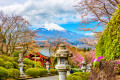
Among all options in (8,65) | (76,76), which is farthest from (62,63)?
(8,65)

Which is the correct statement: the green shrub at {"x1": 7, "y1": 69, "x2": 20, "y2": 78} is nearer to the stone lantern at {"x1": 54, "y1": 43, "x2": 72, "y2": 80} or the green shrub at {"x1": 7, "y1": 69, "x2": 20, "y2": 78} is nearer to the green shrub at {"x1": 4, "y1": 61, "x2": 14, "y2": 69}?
the green shrub at {"x1": 4, "y1": 61, "x2": 14, "y2": 69}

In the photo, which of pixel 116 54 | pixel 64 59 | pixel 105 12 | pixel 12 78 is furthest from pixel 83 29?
pixel 116 54

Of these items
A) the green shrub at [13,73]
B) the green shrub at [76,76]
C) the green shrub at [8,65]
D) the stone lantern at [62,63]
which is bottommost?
the green shrub at [13,73]

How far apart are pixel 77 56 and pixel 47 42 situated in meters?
7.04

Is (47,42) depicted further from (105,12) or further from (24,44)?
(105,12)

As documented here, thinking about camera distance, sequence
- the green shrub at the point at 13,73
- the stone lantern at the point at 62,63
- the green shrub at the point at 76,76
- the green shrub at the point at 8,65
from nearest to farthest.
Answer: the stone lantern at the point at 62,63 → the green shrub at the point at 76,76 → the green shrub at the point at 13,73 → the green shrub at the point at 8,65

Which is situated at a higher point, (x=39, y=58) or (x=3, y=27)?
(x=3, y=27)

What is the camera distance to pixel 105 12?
12727 mm

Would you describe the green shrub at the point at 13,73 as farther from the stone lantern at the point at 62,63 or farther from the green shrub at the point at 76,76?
the stone lantern at the point at 62,63

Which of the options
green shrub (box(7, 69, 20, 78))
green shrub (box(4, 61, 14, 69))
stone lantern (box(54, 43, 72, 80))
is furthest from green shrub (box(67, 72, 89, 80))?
green shrub (box(4, 61, 14, 69))

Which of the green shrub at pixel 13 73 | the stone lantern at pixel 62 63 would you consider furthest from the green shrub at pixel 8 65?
the stone lantern at pixel 62 63

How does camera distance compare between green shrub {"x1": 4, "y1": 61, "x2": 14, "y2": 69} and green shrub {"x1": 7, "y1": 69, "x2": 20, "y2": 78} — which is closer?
green shrub {"x1": 7, "y1": 69, "x2": 20, "y2": 78}

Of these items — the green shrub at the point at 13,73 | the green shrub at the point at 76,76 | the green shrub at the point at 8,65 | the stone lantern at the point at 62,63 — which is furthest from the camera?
the green shrub at the point at 8,65

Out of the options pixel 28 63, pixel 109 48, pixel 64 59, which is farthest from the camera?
pixel 28 63
